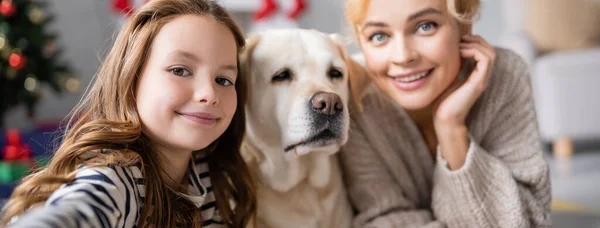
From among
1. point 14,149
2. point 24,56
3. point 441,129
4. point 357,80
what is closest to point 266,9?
point 24,56

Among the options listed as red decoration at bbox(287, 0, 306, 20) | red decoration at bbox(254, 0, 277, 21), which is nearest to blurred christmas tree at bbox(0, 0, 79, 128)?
red decoration at bbox(254, 0, 277, 21)

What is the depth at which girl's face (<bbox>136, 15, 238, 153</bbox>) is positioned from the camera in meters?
1.09

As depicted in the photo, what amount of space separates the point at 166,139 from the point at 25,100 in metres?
2.57

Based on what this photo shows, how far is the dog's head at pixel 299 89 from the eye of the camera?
4.24 ft

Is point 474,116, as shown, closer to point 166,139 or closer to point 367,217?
point 367,217

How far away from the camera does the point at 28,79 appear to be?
11.0ft

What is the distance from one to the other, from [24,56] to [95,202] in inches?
108

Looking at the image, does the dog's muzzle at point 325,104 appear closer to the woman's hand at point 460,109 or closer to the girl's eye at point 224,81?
the girl's eye at point 224,81

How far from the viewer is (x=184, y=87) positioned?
1097 mm

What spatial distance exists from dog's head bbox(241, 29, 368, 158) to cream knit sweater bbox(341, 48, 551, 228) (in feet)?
0.46

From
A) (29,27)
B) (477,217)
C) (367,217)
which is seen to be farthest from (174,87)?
(29,27)

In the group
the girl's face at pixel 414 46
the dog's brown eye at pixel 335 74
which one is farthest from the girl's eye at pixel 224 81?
the girl's face at pixel 414 46

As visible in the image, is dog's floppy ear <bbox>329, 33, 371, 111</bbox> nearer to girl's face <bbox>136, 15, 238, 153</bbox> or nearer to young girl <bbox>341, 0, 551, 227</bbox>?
young girl <bbox>341, 0, 551, 227</bbox>

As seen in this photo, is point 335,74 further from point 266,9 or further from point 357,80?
point 266,9
